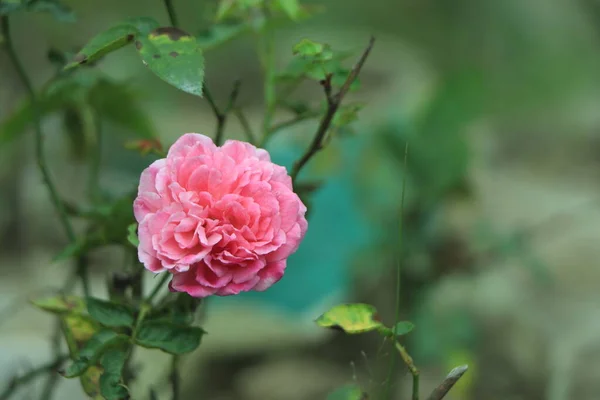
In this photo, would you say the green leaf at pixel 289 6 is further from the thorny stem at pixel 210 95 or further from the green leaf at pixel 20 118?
the green leaf at pixel 20 118

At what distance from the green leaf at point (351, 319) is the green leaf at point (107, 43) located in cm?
21

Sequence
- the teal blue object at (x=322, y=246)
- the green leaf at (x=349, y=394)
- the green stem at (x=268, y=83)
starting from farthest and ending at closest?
the teal blue object at (x=322, y=246) < the green stem at (x=268, y=83) < the green leaf at (x=349, y=394)

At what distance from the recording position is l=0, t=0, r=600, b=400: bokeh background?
105 centimetres

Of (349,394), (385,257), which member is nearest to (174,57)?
(349,394)

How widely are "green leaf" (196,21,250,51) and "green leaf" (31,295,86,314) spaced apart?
0.22 m

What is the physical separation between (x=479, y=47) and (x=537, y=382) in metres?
2.16

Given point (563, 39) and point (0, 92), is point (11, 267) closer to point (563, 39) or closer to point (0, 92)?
point (0, 92)

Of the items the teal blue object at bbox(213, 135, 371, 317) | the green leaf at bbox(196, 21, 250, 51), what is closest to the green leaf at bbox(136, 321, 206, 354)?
the green leaf at bbox(196, 21, 250, 51)

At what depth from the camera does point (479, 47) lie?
2982mm

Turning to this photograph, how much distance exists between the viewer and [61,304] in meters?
0.59

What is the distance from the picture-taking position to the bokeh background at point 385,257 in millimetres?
1054

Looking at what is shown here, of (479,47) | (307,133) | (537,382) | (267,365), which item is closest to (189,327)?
(537,382)

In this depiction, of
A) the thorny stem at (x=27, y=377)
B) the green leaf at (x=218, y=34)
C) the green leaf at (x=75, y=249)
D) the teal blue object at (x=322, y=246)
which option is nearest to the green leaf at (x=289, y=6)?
the green leaf at (x=218, y=34)

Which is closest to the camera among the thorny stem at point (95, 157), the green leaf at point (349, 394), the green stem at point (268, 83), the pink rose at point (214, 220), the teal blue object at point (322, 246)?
the pink rose at point (214, 220)
